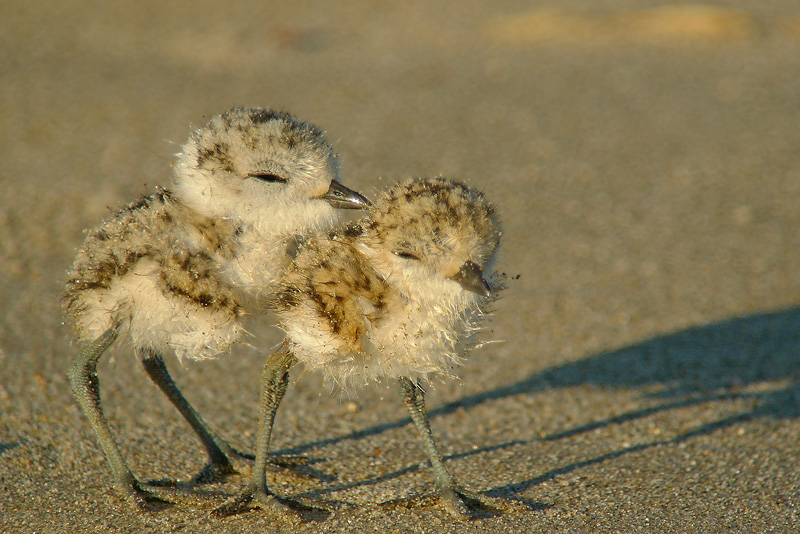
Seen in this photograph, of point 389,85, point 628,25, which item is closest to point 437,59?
point 389,85

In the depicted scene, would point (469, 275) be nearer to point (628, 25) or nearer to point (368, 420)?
point (368, 420)

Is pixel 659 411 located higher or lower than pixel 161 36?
lower

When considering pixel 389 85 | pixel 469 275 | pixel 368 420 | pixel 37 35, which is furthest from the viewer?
pixel 37 35

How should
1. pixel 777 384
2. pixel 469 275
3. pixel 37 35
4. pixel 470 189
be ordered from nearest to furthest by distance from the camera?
pixel 469 275, pixel 470 189, pixel 777 384, pixel 37 35

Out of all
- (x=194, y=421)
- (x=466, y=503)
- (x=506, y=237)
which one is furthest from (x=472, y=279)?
(x=506, y=237)

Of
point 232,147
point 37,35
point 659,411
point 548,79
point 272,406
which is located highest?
point 37,35

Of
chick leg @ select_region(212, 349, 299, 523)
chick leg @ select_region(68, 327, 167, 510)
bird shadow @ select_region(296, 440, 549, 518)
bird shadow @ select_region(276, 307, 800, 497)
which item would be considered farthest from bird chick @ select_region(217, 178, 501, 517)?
bird shadow @ select_region(276, 307, 800, 497)

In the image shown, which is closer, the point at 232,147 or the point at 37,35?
the point at 232,147

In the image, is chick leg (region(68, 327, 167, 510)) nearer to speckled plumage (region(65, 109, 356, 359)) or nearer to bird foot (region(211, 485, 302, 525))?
speckled plumage (region(65, 109, 356, 359))
